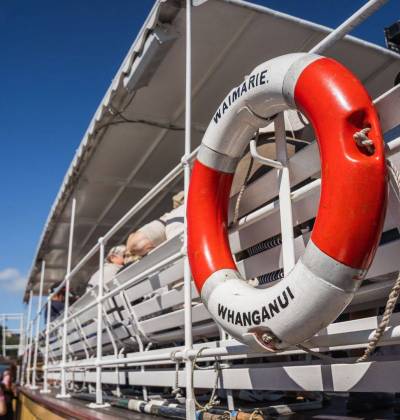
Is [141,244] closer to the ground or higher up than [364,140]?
higher up

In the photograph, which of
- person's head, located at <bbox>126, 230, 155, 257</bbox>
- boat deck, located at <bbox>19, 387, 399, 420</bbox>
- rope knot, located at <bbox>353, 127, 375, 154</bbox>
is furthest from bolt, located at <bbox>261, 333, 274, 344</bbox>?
person's head, located at <bbox>126, 230, 155, 257</bbox>

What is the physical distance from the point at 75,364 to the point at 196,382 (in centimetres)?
181

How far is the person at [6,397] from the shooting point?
481 cm

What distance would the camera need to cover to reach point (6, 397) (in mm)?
5242

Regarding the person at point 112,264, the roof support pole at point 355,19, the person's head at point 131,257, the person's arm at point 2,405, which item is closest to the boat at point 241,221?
the roof support pole at point 355,19

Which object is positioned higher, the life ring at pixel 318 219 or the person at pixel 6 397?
the life ring at pixel 318 219

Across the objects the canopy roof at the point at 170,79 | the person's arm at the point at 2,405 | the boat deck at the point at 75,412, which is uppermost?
the canopy roof at the point at 170,79

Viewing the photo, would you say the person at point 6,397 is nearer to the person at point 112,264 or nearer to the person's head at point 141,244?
the person at point 112,264

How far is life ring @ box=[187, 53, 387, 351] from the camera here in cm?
114

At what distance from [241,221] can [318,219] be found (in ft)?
1.88

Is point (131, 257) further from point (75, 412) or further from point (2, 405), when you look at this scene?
point (2, 405)

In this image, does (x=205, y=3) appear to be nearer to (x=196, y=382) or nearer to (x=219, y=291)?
(x=219, y=291)

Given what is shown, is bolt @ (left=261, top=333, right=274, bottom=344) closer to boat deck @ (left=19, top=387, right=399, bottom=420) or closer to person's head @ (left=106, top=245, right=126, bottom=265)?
boat deck @ (left=19, top=387, right=399, bottom=420)

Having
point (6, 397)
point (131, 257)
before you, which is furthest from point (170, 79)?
point (6, 397)
